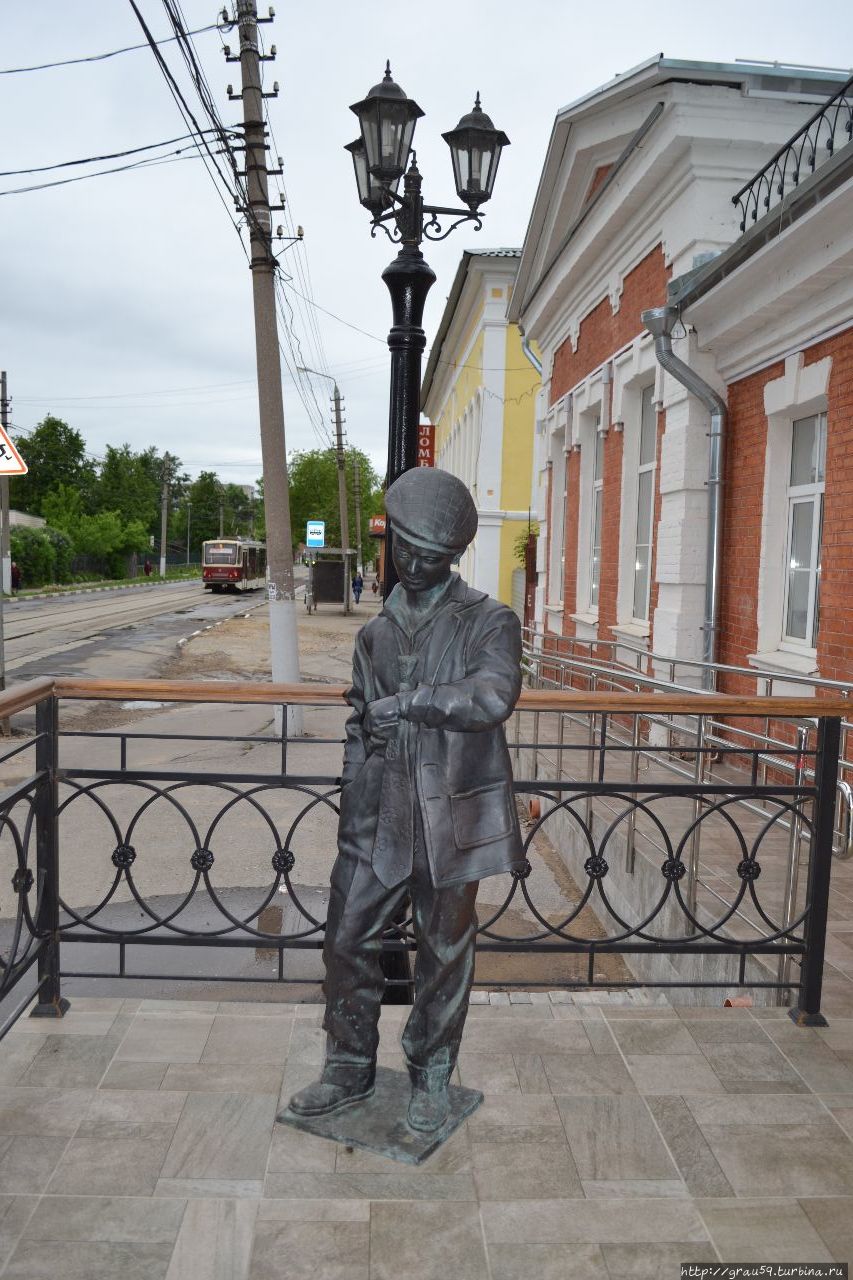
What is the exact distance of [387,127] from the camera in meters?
4.55

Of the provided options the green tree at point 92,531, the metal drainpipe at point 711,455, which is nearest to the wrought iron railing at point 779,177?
the metal drainpipe at point 711,455

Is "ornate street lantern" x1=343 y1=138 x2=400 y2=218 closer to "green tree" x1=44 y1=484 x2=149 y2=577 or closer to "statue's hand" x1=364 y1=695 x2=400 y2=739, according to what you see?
"statue's hand" x1=364 y1=695 x2=400 y2=739

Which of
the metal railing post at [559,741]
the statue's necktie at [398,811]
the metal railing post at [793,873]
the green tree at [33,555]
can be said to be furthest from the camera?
the green tree at [33,555]

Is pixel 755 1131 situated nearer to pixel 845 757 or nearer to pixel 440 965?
pixel 440 965

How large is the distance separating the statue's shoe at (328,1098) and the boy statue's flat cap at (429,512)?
1504mm

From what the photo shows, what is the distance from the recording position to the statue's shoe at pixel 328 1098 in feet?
8.78

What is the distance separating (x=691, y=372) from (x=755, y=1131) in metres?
6.48

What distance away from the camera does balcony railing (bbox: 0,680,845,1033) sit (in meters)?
3.27

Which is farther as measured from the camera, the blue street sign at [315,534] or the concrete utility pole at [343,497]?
the concrete utility pole at [343,497]

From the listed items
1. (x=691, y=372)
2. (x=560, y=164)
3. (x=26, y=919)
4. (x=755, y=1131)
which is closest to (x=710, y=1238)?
(x=755, y=1131)

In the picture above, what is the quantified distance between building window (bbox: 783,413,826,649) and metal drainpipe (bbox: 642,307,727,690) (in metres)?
0.73

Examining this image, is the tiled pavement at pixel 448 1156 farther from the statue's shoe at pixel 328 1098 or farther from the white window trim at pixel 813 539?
the white window trim at pixel 813 539

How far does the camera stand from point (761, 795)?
3.39 metres

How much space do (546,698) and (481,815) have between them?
31.5 inches
